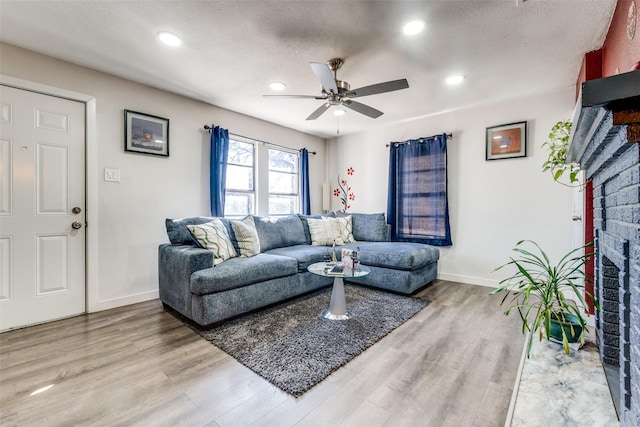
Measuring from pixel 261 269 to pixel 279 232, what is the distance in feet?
3.64

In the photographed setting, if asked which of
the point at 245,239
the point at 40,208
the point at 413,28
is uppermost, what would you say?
the point at 413,28

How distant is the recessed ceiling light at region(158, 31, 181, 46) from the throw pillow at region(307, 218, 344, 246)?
2.54m

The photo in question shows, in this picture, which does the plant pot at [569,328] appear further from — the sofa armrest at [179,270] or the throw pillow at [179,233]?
the throw pillow at [179,233]

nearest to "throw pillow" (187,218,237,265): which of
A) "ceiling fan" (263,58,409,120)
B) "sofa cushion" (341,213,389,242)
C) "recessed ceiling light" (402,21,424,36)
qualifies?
"ceiling fan" (263,58,409,120)

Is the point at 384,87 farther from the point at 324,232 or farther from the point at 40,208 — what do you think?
the point at 40,208

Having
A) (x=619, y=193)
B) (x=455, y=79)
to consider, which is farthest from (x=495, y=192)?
(x=619, y=193)

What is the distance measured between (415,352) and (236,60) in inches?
110

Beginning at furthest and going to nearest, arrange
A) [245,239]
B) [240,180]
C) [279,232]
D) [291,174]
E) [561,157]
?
1. [291,174]
2. [240,180]
3. [279,232]
4. [245,239]
5. [561,157]

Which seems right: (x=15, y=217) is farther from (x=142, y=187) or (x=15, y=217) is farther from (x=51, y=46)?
(x=51, y=46)

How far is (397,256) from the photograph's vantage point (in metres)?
3.19

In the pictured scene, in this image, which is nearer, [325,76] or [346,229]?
[325,76]

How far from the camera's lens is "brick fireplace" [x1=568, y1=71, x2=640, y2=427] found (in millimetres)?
812

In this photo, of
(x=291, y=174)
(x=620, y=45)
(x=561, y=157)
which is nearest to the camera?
(x=620, y=45)

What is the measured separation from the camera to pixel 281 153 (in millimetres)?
4715
